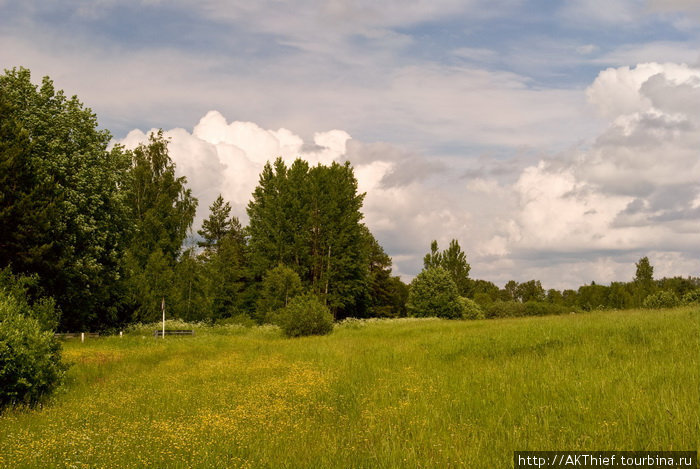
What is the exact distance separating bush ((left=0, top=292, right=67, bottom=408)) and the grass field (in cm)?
66

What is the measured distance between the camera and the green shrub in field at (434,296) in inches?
2359

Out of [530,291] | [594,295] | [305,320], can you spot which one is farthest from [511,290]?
[305,320]

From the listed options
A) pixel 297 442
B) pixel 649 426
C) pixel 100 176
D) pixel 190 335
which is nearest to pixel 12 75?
pixel 100 176

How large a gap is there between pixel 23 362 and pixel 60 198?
51.4 ft

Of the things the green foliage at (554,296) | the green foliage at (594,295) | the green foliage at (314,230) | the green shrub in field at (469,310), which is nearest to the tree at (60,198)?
the green foliage at (314,230)

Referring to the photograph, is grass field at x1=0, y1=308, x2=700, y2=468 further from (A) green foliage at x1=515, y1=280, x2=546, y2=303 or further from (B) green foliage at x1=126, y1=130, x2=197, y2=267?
(A) green foliage at x1=515, y1=280, x2=546, y2=303

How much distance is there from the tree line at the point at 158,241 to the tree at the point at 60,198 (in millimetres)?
83

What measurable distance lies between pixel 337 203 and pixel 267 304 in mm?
16645

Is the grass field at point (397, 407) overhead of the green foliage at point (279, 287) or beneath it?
beneath

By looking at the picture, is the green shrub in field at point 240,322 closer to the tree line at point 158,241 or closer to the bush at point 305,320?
the tree line at point 158,241

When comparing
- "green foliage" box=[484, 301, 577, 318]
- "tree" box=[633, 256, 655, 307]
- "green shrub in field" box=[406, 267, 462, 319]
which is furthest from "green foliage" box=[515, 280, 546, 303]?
"green shrub in field" box=[406, 267, 462, 319]

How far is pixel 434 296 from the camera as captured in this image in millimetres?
60188

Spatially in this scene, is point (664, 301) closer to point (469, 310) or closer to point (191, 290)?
point (469, 310)

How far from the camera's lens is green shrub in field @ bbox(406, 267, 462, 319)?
59906 mm
